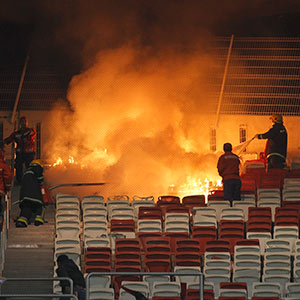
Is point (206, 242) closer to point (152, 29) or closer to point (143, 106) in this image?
point (143, 106)

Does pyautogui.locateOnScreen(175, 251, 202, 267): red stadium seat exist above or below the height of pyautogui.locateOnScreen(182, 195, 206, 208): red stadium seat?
below

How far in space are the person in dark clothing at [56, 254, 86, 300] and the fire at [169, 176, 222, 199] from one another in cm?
835

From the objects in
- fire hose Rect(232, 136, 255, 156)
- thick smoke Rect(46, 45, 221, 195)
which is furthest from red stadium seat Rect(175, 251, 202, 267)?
fire hose Rect(232, 136, 255, 156)

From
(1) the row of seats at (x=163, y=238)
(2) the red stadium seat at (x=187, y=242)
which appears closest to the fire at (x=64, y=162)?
(1) the row of seats at (x=163, y=238)

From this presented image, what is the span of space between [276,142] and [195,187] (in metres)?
2.37

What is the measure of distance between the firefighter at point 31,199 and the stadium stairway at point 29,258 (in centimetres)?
21

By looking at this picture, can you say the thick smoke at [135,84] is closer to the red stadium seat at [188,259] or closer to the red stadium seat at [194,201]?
the red stadium seat at [194,201]

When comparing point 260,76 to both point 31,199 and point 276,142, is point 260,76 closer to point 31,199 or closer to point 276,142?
point 276,142

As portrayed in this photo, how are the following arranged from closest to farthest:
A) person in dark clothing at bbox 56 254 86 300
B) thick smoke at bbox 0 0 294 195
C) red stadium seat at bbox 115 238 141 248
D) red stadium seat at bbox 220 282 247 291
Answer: person in dark clothing at bbox 56 254 86 300 < red stadium seat at bbox 220 282 247 291 < red stadium seat at bbox 115 238 141 248 < thick smoke at bbox 0 0 294 195

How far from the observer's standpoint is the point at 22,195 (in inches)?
713

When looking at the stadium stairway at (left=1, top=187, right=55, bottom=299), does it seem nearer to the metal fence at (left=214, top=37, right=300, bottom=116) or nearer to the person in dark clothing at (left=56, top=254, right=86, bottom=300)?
the person in dark clothing at (left=56, top=254, right=86, bottom=300)

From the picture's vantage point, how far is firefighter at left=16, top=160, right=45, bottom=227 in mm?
18031

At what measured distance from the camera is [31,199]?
18.0 metres

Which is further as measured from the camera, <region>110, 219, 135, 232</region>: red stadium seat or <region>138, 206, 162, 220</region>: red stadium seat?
<region>138, 206, 162, 220</region>: red stadium seat
